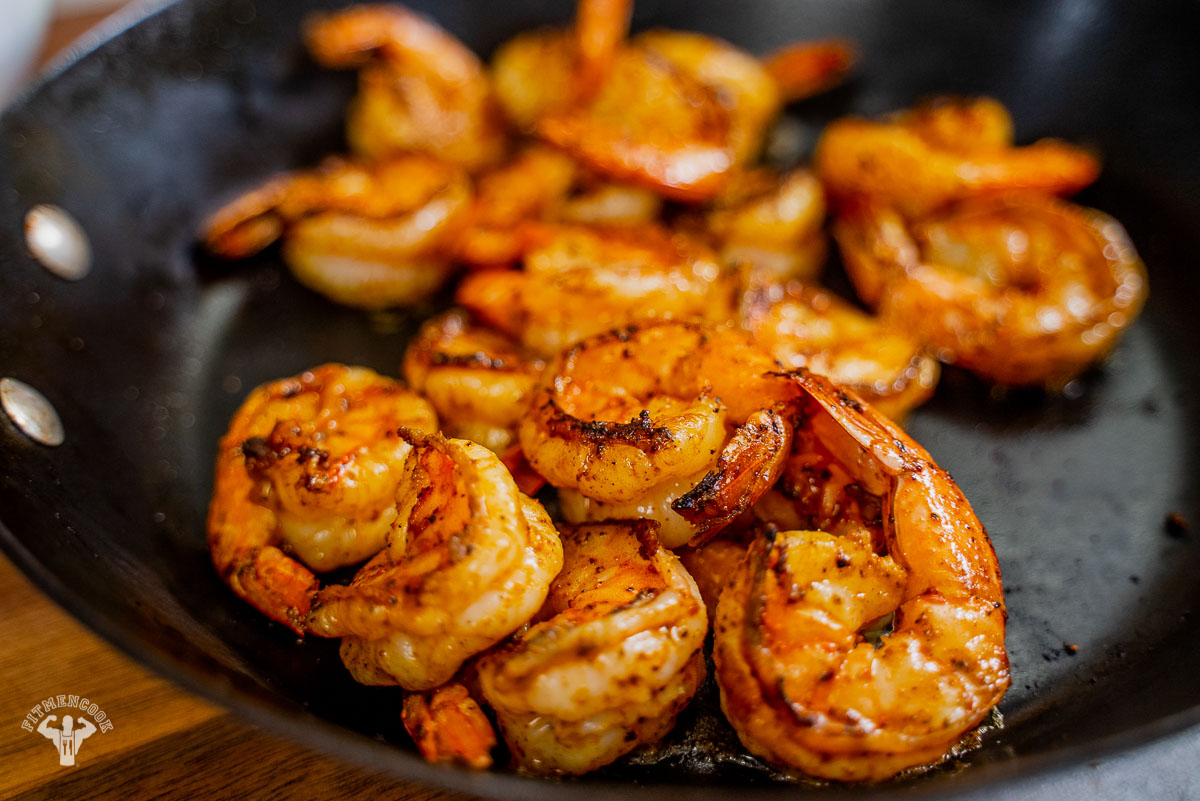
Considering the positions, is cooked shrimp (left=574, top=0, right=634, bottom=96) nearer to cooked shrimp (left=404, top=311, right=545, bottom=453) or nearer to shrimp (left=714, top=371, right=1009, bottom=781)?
cooked shrimp (left=404, top=311, right=545, bottom=453)

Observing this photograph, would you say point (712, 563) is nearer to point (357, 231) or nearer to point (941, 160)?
point (357, 231)

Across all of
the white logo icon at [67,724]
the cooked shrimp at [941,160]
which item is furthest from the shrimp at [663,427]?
the cooked shrimp at [941,160]

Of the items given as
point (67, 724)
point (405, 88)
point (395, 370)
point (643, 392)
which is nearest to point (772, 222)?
point (643, 392)

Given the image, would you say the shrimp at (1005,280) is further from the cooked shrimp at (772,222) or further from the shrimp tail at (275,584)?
the shrimp tail at (275,584)

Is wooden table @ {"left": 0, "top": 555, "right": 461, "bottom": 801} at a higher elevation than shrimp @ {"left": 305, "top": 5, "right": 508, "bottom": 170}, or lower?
lower

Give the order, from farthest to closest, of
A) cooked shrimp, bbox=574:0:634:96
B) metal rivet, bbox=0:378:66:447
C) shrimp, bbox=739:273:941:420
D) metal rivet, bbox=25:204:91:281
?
cooked shrimp, bbox=574:0:634:96
metal rivet, bbox=25:204:91:281
shrimp, bbox=739:273:941:420
metal rivet, bbox=0:378:66:447

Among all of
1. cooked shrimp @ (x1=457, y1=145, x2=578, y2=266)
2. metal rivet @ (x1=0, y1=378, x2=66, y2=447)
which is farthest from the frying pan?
cooked shrimp @ (x1=457, y1=145, x2=578, y2=266)
